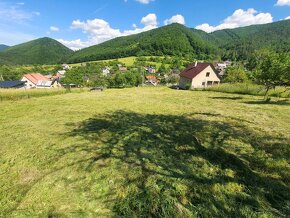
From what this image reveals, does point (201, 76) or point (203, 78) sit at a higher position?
point (201, 76)

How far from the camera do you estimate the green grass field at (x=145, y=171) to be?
366 centimetres

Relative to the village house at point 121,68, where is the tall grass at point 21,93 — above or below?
below

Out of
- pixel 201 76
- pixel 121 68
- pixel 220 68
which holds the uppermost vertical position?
pixel 121 68

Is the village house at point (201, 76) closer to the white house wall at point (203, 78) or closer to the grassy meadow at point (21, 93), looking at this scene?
the white house wall at point (203, 78)

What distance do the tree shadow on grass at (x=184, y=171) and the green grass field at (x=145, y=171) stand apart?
2 centimetres

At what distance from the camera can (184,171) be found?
4.91m

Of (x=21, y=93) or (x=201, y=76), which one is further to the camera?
(x=201, y=76)

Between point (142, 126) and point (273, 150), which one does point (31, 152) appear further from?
point (273, 150)

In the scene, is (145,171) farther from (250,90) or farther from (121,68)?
(121,68)

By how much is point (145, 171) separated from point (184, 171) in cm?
93

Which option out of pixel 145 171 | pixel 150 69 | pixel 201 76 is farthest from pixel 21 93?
pixel 150 69

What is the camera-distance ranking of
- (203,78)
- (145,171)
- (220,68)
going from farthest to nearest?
1. (220,68)
2. (203,78)
3. (145,171)

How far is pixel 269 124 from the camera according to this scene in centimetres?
955

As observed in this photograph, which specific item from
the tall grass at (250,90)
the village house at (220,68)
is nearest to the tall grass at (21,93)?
the tall grass at (250,90)
